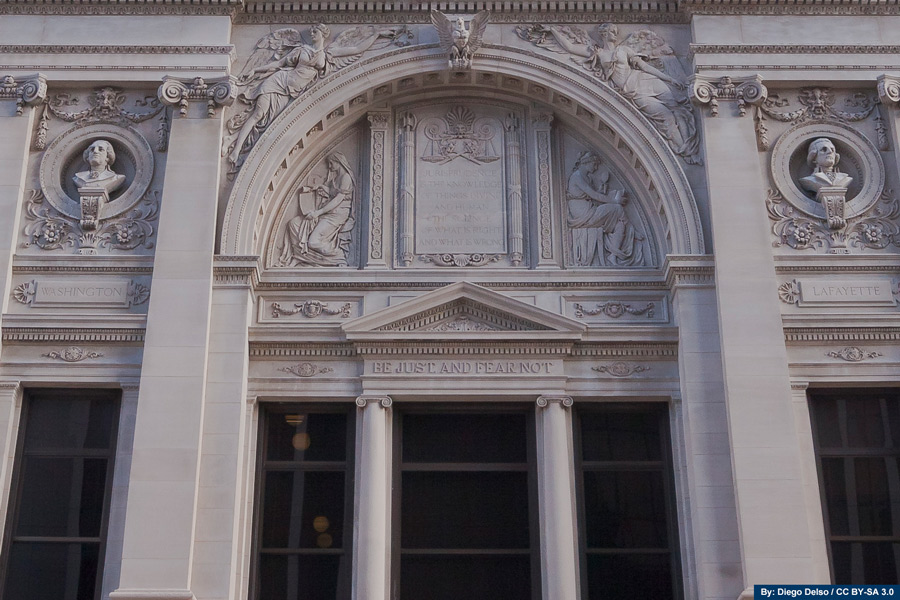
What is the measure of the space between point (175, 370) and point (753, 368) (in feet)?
29.3

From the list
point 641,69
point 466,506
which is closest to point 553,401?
point 466,506

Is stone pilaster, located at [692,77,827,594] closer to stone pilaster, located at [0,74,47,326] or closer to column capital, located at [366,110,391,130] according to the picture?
column capital, located at [366,110,391,130]

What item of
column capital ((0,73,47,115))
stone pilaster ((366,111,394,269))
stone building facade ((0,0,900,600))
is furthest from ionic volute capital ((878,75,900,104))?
column capital ((0,73,47,115))

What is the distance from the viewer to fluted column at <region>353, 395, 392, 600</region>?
17234mm

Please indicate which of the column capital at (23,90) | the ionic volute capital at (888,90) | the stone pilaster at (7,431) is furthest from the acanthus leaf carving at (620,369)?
the column capital at (23,90)

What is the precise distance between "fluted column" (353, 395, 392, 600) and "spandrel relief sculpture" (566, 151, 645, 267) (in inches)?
176

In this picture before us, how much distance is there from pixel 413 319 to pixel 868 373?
24.0ft

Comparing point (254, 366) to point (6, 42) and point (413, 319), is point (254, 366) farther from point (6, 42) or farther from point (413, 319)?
point (6, 42)

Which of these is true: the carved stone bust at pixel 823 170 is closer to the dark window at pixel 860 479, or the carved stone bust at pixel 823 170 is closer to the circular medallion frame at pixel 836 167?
the circular medallion frame at pixel 836 167

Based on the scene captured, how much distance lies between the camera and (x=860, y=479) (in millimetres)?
17797

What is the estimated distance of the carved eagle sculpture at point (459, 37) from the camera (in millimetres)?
20094

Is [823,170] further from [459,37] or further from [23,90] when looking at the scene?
[23,90]

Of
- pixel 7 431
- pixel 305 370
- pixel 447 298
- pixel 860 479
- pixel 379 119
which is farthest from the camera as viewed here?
pixel 379 119

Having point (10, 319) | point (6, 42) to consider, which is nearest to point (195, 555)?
point (10, 319)
